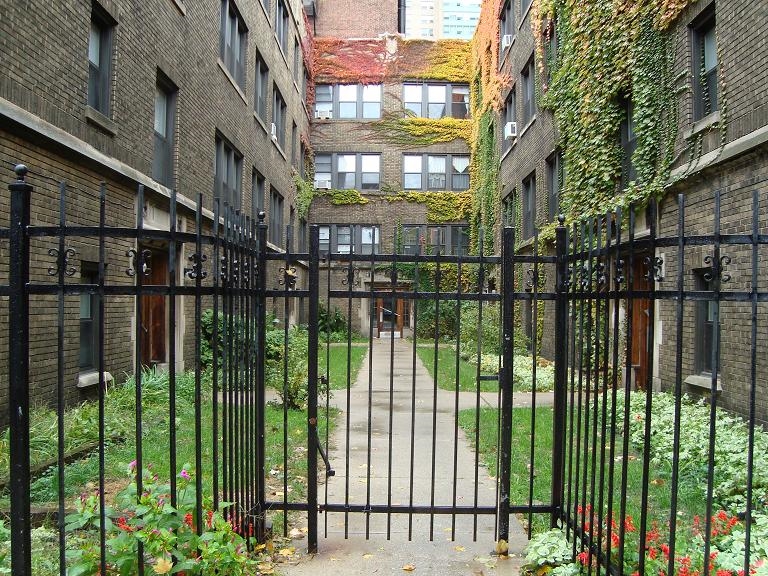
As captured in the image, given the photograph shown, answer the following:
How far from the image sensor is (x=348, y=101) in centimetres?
3225

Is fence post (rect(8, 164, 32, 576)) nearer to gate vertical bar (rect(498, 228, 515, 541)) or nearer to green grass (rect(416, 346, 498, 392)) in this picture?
gate vertical bar (rect(498, 228, 515, 541))

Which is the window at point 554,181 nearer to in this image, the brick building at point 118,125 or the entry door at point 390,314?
the entry door at point 390,314

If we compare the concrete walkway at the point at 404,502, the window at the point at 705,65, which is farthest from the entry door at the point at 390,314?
the window at the point at 705,65

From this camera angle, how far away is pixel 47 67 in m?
7.92

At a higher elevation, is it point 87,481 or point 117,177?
point 117,177

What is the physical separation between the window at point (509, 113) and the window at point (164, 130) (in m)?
12.8

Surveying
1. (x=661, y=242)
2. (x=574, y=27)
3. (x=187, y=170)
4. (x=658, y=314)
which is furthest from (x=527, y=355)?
(x=661, y=242)

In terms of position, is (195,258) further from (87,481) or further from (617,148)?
(617,148)

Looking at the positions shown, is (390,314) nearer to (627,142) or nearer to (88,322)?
(88,322)

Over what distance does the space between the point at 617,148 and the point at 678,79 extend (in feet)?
7.81

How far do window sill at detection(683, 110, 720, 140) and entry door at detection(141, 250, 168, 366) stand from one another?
368 inches

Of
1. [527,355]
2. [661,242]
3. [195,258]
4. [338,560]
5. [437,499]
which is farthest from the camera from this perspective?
[527,355]

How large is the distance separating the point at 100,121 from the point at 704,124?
888 cm

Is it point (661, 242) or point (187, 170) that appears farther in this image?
point (187, 170)
